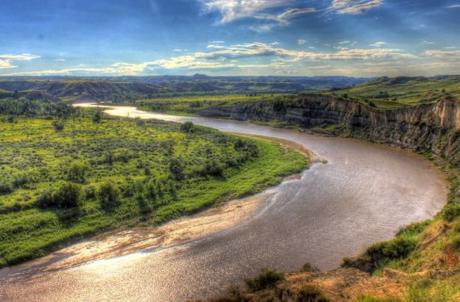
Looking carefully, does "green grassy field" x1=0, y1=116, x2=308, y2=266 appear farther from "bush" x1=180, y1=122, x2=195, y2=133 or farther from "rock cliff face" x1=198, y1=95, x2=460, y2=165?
"rock cliff face" x1=198, y1=95, x2=460, y2=165

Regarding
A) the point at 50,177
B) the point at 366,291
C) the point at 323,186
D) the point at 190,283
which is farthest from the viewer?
the point at 323,186

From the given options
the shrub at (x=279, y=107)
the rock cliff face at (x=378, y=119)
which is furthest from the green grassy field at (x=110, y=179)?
the shrub at (x=279, y=107)

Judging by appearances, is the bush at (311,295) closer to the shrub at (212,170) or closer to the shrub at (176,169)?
the shrub at (176,169)

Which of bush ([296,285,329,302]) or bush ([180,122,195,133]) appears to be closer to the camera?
bush ([296,285,329,302])

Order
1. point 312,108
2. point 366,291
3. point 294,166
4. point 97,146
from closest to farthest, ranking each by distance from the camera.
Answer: point 366,291 < point 294,166 < point 97,146 < point 312,108

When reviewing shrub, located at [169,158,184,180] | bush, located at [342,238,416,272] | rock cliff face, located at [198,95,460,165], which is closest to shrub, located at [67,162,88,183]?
shrub, located at [169,158,184,180]

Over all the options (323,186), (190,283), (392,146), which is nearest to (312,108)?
(392,146)

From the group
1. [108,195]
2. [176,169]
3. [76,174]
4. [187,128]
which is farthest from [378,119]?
[76,174]

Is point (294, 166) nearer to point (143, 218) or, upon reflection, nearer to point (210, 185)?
point (210, 185)
